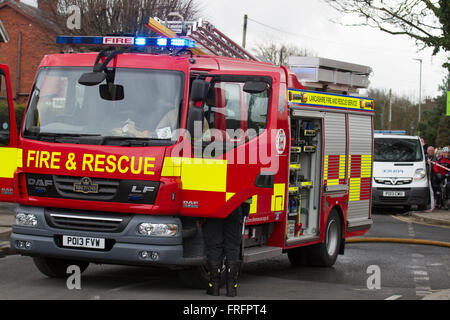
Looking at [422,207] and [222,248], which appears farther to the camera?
[422,207]

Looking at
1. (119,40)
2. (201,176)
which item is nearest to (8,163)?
(119,40)

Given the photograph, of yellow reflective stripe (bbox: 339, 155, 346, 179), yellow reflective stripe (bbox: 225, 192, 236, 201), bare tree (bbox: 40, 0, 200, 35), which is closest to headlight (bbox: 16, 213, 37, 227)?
yellow reflective stripe (bbox: 225, 192, 236, 201)

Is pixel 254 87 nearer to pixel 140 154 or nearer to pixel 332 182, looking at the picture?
pixel 140 154

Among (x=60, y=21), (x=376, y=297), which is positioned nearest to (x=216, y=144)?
(x=376, y=297)

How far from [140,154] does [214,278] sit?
156 centimetres

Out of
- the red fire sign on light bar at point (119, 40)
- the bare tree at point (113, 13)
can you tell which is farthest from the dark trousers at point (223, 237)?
the bare tree at point (113, 13)

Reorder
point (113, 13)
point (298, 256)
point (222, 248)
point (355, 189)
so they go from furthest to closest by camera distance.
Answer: point (113, 13) → point (355, 189) → point (298, 256) → point (222, 248)

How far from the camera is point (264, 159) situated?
31.8 ft

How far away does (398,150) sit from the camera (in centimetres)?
2417

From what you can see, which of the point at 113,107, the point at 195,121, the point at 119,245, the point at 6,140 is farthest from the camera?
the point at 6,140

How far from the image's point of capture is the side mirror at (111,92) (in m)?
9.03

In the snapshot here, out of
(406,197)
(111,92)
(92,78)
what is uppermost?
(92,78)

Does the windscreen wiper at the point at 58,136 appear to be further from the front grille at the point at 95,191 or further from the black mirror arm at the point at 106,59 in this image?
the black mirror arm at the point at 106,59
